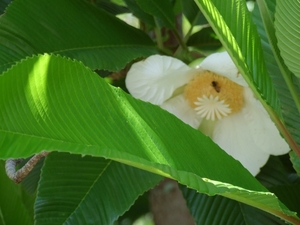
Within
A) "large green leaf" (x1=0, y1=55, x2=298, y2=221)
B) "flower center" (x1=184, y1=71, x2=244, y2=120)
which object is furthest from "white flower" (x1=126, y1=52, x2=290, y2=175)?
"large green leaf" (x1=0, y1=55, x2=298, y2=221)

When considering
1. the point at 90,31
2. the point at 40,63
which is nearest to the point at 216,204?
the point at 90,31

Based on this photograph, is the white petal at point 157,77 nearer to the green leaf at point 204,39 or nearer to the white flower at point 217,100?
the white flower at point 217,100

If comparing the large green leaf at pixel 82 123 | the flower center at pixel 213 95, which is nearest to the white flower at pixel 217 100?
the flower center at pixel 213 95

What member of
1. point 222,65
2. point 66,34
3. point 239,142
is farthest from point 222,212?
point 66,34

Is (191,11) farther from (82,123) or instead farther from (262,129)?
(82,123)

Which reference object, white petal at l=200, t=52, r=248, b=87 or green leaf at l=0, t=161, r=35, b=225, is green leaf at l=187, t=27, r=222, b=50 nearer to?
white petal at l=200, t=52, r=248, b=87

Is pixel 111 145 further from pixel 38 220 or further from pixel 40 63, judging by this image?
pixel 38 220
